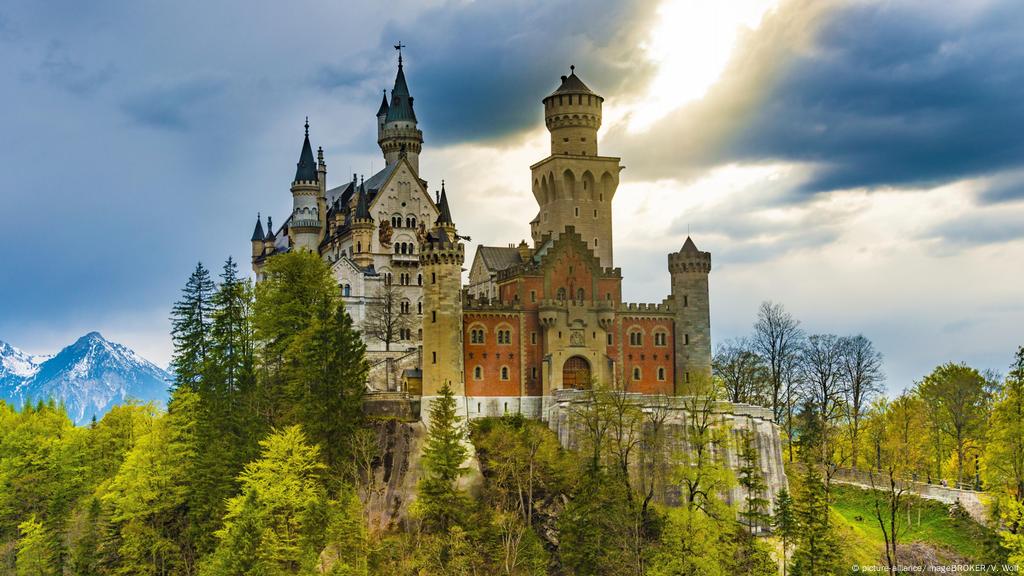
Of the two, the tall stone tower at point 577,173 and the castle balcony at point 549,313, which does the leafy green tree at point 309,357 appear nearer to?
the castle balcony at point 549,313

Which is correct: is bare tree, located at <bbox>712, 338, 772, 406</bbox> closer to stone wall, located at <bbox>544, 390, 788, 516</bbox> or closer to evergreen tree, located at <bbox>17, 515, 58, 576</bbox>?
stone wall, located at <bbox>544, 390, 788, 516</bbox>

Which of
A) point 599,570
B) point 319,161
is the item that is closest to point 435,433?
point 599,570

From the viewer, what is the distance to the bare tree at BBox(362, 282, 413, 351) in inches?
3438

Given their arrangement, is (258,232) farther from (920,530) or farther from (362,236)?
(920,530)

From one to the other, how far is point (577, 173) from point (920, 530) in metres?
31.2

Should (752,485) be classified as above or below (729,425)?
below

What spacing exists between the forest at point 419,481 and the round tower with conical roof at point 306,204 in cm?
2838

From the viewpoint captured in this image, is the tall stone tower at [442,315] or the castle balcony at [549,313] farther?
the castle balcony at [549,313]

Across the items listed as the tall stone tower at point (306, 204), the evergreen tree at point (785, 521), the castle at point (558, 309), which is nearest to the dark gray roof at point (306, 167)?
the tall stone tower at point (306, 204)

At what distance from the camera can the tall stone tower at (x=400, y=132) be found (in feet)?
331

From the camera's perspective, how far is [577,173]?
250ft

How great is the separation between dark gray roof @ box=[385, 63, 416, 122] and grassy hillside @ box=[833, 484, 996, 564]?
170 feet

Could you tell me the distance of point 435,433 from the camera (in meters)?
58.9

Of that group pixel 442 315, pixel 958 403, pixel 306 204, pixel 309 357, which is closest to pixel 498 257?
pixel 442 315
